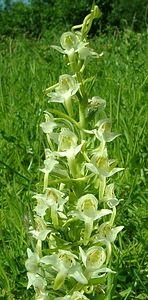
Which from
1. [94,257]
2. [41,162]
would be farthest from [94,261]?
[41,162]

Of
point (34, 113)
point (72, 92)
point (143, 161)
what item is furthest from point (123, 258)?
point (34, 113)

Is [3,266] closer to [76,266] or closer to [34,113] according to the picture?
[76,266]

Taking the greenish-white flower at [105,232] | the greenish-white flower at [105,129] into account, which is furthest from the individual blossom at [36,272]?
the greenish-white flower at [105,129]

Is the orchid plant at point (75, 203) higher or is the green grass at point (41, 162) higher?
the orchid plant at point (75, 203)

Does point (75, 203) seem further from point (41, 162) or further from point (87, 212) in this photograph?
point (41, 162)

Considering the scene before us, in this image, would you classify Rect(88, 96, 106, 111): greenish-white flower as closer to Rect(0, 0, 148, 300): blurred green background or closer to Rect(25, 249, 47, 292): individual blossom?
Rect(0, 0, 148, 300): blurred green background

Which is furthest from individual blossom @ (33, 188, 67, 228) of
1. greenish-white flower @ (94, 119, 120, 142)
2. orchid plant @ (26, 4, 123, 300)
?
greenish-white flower @ (94, 119, 120, 142)

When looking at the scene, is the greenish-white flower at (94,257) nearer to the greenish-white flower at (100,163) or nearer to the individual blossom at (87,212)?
the individual blossom at (87,212)
